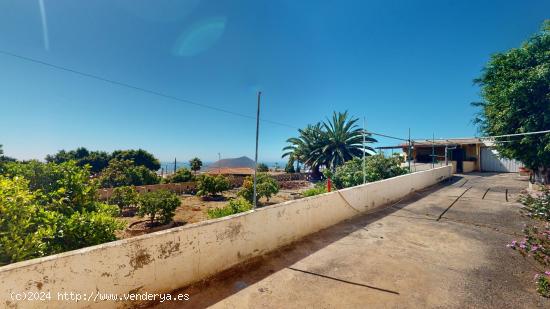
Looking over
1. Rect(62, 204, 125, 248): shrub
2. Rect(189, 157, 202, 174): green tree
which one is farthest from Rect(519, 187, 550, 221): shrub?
Rect(189, 157, 202, 174): green tree

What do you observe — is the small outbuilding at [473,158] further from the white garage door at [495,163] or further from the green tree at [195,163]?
the green tree at [195,163]

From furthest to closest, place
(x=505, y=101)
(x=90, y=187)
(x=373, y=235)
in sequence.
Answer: (x=505, y=101), (x=373, y=235), (x=90, y=187)

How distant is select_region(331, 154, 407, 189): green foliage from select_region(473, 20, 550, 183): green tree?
5.39m

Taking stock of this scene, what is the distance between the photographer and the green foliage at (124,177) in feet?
65.2

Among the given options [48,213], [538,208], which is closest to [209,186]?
[48,213]

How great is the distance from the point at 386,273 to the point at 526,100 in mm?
12965

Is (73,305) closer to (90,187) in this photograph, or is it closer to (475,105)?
(90,187)

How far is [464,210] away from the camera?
8516 mm

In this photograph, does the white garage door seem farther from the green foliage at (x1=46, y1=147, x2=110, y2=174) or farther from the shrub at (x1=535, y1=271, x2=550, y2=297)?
the green foliage at (x1=46, y1=147, x2=110, y2=174)

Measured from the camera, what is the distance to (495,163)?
2420 cm

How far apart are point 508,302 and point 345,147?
23.1 meters

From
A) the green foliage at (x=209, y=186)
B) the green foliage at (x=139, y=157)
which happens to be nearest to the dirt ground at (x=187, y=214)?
the green foliage at (x=209, y=186)

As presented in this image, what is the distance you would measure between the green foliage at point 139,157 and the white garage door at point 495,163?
48756 millimetres

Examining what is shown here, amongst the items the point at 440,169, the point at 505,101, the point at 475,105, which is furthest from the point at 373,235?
the point at 475,105
